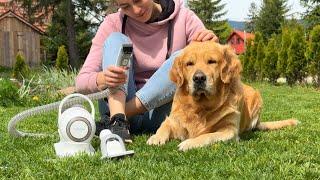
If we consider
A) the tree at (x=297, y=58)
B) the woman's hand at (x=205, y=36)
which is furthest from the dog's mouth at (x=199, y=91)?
the tree at (x=297, y=58)

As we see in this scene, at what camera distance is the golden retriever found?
13.3ft

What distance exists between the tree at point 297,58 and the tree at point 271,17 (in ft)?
132

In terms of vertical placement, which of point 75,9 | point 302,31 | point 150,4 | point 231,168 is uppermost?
point 150,4

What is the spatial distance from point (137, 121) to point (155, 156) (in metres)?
1.32

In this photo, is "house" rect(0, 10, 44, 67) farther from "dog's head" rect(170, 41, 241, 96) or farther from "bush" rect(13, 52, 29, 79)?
"dog's head" rect(170, 41, 241, 96)

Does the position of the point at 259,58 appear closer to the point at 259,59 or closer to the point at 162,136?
the point at 259,59

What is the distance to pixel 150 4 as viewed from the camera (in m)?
4.48

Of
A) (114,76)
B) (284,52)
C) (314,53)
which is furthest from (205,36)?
(284,52)

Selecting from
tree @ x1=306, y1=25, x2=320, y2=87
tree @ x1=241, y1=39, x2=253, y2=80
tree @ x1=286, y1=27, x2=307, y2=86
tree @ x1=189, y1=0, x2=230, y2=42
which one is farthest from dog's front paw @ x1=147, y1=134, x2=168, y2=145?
tree @ x1=189, y1=0, x2=230, y2=42

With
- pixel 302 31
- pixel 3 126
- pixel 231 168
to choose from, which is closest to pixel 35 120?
pixel 3 126

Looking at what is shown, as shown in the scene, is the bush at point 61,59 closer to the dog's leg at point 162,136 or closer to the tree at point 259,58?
the tree at point 259,58

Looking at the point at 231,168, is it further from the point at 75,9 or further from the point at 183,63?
the point at 75,9

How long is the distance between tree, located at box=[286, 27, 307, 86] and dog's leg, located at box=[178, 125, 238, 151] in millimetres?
15386

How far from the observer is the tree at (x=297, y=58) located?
1884cm
